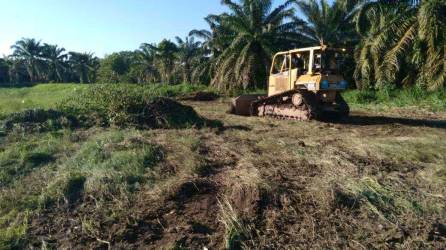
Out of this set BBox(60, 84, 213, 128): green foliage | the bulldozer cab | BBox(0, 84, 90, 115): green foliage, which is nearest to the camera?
BBox(60, 84, 213, 128): green foliage

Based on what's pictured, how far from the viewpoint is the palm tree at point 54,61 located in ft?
216

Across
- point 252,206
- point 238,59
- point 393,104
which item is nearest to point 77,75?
point 238,59

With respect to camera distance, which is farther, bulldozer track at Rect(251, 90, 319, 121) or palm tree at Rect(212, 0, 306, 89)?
palm tree at Rect(212, 0, 306, 89)

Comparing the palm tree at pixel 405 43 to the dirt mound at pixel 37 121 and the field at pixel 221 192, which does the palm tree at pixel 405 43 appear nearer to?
the field at pixel 221 192

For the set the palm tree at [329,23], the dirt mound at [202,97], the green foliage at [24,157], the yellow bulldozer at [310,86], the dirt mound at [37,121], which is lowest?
the dirt mound at [202,97]

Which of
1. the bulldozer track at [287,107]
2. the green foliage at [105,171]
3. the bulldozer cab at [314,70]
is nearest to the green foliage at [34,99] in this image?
the green foliage at [105,171]

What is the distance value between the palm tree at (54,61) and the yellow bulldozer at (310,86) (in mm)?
59247

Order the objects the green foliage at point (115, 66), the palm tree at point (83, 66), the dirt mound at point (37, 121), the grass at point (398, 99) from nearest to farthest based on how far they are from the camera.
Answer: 1. the dirt mound at point (37, 121)
2. the grass at point (398, 99)
3. the green foliage at point (115, 66)
4. the palm tree at point (83, 66)

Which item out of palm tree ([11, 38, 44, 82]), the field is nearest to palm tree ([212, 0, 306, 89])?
the field

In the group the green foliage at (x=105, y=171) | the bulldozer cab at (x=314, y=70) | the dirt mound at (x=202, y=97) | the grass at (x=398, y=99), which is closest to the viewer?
the green foliage at (x=105, y=171)

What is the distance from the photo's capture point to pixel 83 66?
70.2m

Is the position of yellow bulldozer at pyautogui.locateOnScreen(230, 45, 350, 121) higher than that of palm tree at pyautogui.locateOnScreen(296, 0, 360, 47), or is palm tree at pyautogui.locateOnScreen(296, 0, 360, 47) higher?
palm tree at pyautogui.locateOnScreen(296, 0, 360, 47)

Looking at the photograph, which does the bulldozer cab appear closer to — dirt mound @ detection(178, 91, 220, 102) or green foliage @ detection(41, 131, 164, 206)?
green foliage @ detection(41, 131, 164, 206)

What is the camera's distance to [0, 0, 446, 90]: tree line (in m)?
17.5
